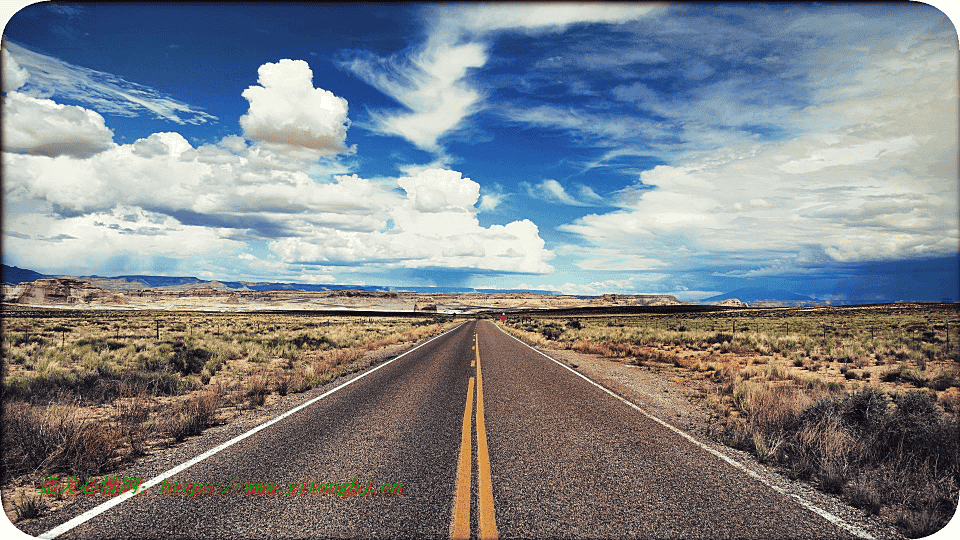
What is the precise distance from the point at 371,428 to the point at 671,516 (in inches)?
190

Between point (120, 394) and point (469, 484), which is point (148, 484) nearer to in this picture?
point (469, 484)

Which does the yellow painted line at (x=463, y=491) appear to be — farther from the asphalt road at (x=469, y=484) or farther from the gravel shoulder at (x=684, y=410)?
the gravel shoulder at (x=684, y=410)

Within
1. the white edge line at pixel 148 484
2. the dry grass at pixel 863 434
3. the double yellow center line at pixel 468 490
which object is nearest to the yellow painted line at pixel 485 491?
the double yellow center line at pixel 468 490

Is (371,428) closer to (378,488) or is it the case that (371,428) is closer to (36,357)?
(378,488)

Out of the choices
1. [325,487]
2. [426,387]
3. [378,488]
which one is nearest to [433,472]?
[378,488]

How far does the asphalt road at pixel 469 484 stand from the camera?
14.5 ft

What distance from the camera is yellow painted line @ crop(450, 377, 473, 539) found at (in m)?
4.32

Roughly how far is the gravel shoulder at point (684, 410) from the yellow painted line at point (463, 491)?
11.9 ft

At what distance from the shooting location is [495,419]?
329 inches

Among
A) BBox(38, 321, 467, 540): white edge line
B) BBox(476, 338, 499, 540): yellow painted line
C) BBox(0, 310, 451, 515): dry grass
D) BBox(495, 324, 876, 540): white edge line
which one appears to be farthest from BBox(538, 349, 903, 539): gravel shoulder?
BBox(0, 310, 451, 515): dry grass

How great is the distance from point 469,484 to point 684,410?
615 cm

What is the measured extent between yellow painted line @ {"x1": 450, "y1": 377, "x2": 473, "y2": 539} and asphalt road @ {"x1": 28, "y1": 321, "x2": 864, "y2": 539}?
2cm

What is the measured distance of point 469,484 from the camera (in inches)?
208

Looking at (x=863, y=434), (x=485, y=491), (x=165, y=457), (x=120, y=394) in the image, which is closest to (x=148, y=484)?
(x=165, y=457)
